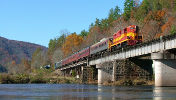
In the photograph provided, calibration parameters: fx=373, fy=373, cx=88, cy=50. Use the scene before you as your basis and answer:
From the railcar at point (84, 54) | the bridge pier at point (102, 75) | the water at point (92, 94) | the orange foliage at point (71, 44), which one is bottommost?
the water at point (92, 94)

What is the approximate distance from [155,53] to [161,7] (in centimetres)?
11520

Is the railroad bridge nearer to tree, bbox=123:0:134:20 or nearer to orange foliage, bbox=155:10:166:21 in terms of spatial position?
orange foliage, bbox=155:10:166:21

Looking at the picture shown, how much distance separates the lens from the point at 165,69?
4650 centimetres

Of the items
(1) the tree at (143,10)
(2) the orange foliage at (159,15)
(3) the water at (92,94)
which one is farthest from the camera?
(1) the tree at (143,10)

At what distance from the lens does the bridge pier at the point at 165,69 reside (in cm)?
4603

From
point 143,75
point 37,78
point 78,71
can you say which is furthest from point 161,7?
point 143,75

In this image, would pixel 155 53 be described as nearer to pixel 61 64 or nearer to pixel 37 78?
pixel 37 78

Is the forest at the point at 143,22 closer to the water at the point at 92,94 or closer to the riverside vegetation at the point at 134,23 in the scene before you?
the riverside vegetation at the point at 134,23

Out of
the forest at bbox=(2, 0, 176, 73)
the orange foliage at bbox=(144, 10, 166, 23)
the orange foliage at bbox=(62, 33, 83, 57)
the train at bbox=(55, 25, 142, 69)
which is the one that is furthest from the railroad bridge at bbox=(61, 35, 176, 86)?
the orange foliage at bbox=(62, 33, 83, 57)

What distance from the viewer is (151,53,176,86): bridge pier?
46.0 m

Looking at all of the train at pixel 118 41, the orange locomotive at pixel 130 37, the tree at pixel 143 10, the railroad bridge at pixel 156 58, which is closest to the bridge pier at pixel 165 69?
the railroad bridge at pixel 156 58

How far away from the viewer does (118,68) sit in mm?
59656

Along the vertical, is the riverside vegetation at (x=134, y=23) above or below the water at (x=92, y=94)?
above

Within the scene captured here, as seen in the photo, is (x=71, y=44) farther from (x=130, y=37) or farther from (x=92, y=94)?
(x=92, y=94)
